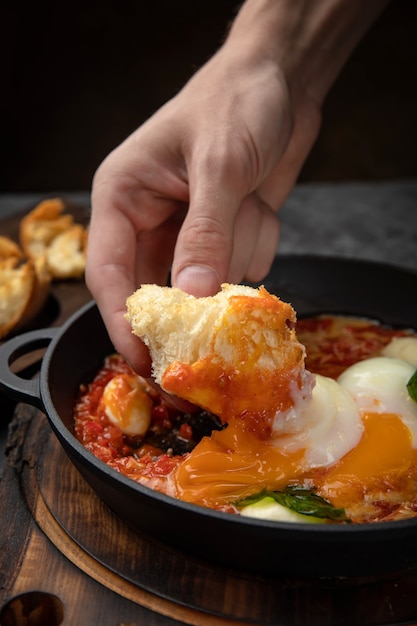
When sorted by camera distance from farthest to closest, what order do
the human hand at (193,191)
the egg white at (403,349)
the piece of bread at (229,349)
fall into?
the egg white at (403,349) → the human hand at (193,191) → the piece of bread at (229,349)

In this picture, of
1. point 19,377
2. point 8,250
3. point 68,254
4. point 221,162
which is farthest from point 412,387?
point 8,250

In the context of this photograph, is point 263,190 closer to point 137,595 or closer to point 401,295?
point 401,295

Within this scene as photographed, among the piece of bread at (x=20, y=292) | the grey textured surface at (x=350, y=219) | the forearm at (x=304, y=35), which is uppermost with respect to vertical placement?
the forearm at (x=304, y=35)

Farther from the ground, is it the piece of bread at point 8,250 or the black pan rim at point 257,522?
the black pan rim at point 257,522

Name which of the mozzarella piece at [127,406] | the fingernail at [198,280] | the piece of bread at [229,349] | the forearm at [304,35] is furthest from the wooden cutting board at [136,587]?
the forearm at [304,35]

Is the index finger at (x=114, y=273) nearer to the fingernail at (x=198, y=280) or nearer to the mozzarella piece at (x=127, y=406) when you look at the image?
the mozzarella piece at (x=127, y=406)

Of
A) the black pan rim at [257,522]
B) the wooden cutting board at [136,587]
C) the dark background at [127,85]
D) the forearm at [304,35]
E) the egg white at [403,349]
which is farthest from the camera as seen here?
the dark background at [127,85]

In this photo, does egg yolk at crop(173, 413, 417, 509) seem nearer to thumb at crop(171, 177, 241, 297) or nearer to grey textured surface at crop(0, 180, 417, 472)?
thumb at crop(171, 177, 241, 297)
